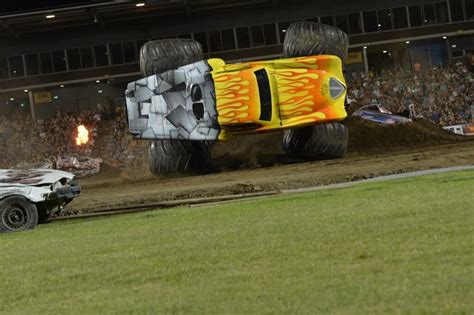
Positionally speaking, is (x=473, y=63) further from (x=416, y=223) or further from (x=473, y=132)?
(x=416, y=223)

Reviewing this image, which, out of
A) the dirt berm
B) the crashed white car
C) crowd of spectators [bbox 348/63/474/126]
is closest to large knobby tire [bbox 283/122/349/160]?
the dirt berm

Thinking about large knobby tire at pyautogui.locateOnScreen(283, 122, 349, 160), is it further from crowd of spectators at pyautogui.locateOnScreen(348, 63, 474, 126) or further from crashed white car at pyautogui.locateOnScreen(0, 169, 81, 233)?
crashed white car at pyautogui.locateOnScreen(0, 169, 81, 233)

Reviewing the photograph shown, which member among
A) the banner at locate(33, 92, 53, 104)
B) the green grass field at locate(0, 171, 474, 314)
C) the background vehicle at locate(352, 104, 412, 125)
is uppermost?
the banner at locate(33, 92, 53, 104)

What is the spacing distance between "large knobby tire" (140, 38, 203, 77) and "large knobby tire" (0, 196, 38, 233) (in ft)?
38.0

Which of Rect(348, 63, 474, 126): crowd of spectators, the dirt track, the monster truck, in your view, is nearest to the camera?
the dirt track

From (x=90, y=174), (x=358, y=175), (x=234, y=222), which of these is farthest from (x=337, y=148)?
(x=234, y=222)

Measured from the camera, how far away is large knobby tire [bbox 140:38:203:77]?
2844cm

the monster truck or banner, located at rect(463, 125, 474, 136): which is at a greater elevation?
the monster truck

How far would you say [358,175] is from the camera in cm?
2205

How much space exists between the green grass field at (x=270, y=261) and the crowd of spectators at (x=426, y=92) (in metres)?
26.5

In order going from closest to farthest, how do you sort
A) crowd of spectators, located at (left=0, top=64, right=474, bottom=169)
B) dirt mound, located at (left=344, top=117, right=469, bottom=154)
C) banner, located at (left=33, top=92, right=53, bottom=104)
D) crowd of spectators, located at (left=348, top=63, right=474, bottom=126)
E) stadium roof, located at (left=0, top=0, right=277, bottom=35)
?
1. dirt mound, located at (left=344, top=117, right=469, bottom=154)
2. crowd of spectators, located at (left=348, top=63, right=474, bottom=126)
3. crowd of spectators, located at (left=0, top=64, right=474, bottom=169)
4. stadium roof, located at (left=0, top=0, right=277, bottom=35)
5. banner, located at (left=33, top=92, right=53, bottom=104)

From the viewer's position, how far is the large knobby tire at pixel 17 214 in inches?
682

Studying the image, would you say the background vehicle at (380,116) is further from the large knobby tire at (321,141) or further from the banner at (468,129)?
the large knobby tire at (321,141)

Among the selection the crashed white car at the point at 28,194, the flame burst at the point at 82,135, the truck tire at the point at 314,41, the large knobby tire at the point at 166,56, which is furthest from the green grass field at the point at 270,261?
the flame burst at the point at 82,135
